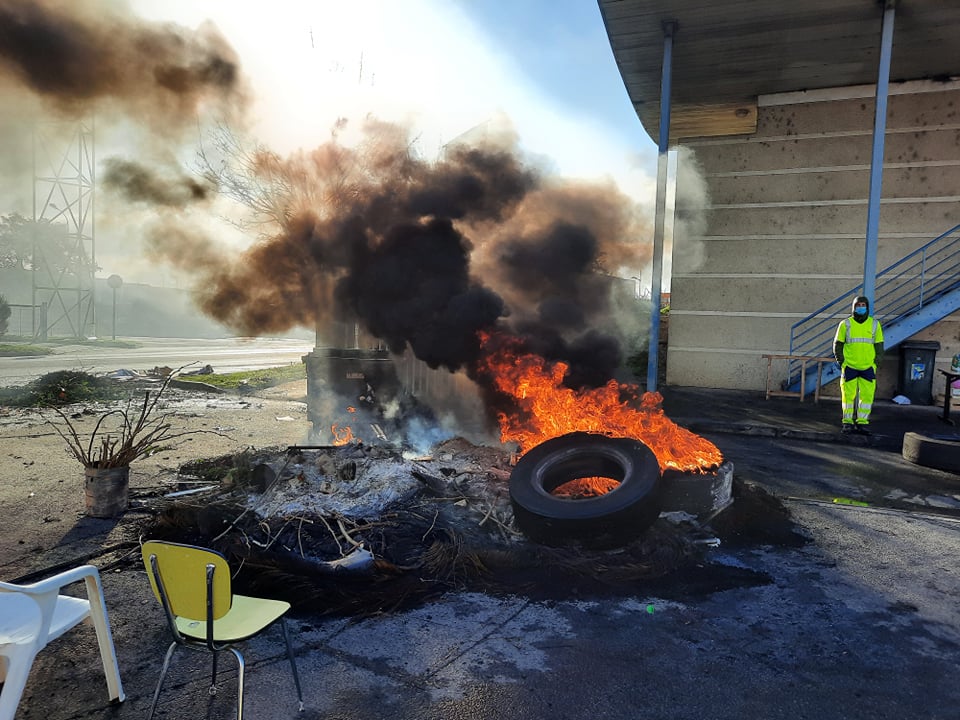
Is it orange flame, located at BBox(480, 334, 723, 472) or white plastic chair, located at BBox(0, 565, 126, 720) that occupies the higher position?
orange flame, located at BBox(480, 334, 723, 472)

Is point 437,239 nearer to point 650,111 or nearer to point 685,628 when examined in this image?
point 685,628

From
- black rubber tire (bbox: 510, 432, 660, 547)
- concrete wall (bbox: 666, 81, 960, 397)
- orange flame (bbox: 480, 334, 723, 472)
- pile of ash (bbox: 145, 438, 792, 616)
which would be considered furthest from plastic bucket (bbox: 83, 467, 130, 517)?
concrete wall (bbox: 666, 81, 960, 397)

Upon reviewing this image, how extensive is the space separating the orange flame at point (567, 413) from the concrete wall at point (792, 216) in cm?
711

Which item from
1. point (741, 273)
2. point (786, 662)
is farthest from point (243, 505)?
point (741, 273)

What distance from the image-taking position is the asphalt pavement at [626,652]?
9.42 feet

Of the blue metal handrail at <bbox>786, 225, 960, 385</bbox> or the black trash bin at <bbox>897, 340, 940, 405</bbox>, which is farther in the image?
the blue metal handrail at <bbox>786, 225, 960, 385</bbox>

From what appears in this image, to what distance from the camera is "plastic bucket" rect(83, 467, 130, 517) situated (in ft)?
18.3

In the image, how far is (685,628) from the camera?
3.65 metres

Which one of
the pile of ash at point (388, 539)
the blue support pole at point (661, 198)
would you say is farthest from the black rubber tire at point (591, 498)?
the blue support pole at point (661, 198)

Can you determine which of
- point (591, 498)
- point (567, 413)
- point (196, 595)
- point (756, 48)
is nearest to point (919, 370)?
point (756, 48)

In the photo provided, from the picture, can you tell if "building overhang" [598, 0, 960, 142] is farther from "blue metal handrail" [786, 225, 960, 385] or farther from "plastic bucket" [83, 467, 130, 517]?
"plastic bucket" [83, 467, 130, 517]

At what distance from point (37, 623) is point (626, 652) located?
9.50ft

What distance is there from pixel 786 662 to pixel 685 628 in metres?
0.57

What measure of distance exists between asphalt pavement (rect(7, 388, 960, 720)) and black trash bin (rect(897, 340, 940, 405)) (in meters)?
8.90
